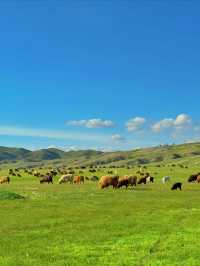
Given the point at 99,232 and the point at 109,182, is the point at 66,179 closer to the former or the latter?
the point at 109,182

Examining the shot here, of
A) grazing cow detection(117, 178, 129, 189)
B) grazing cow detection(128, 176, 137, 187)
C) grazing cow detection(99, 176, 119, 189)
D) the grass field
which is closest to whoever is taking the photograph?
the grass field

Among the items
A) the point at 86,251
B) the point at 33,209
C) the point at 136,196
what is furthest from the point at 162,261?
the point at 136,196

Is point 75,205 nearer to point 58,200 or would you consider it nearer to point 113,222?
point 58,200

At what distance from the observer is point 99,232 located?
23.8 m

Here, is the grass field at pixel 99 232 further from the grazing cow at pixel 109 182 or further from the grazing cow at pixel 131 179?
the grazing cow at pixel 131 179

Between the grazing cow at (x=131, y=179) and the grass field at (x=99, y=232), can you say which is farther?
the grazing cow at (x=131, y=179)

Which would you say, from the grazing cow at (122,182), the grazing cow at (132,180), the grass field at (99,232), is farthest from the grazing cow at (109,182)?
the grass field at (99,232)

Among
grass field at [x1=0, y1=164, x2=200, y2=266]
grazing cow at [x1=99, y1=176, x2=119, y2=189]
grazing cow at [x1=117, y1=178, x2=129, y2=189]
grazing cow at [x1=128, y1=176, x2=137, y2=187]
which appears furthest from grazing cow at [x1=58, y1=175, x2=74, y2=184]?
grass field at [x1=0, y1=164, x2=200, y2=266]

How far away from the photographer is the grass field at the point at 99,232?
18.0m

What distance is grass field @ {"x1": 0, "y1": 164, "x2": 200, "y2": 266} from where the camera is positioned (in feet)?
59.1

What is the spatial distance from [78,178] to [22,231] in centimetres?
4722

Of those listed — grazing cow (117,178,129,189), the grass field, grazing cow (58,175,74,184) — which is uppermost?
grazing cow (58,175,74,184)

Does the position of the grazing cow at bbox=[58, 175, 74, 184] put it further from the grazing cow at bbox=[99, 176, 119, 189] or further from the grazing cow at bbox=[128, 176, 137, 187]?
the grazing cow at bbox=[99, 176, 119, 189]

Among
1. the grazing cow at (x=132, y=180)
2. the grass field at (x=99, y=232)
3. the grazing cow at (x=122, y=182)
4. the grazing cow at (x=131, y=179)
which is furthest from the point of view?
the grazing cow at (x=132, y=180)
